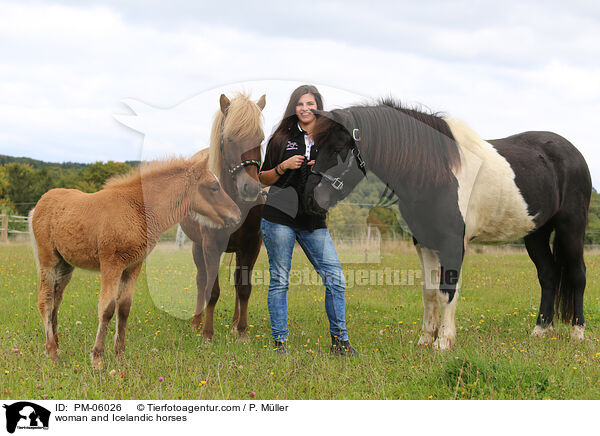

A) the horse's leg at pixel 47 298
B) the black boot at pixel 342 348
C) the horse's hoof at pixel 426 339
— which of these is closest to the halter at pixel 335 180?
the black boot at pixel 342 348

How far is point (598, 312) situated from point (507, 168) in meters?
3.06

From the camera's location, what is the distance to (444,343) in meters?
4.68

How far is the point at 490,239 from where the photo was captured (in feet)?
17.8

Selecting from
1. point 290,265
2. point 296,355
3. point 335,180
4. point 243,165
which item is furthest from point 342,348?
point 243,165

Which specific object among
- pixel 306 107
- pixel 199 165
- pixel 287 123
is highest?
pixel 306 107

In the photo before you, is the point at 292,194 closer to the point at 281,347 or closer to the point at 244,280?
the point at 281,347

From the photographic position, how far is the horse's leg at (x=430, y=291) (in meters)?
4.90

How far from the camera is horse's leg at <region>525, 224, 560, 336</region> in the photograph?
579 cm

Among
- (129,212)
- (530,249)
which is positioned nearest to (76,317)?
(129,212)

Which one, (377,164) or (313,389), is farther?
(377,164)

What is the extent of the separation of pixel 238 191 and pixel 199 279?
216 centimetres

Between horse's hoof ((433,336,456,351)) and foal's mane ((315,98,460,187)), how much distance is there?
1.63 meters

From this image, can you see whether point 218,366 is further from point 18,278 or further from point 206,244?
point 18,278

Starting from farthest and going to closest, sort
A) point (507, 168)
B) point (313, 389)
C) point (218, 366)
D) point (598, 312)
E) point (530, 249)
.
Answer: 1. point (598, 312)
2. point (530, 249)
3. point (507, 168)
4. point (218, 366)
5. point (313, 389)
